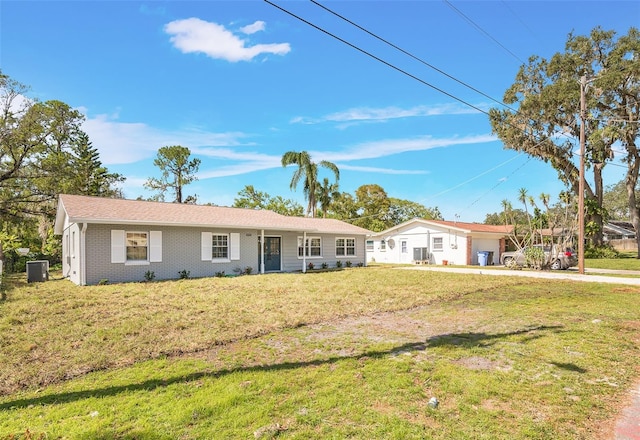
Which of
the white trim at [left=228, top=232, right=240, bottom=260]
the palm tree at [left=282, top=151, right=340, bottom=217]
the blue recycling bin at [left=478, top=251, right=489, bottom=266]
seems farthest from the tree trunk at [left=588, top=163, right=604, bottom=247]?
the white trim at [left=228, top=232, right=240, bottom=260]

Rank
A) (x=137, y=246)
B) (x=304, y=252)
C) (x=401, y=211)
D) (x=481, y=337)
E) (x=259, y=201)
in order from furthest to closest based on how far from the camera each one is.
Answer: (x=401, y=211) → (x=259, y=201) → (x=304, y=252) → (x=137, y=246) → (x=481, y=337)

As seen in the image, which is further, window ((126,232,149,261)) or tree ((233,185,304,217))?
tree ((233,185,304,217))

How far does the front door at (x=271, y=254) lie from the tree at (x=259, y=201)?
19544 millimetres

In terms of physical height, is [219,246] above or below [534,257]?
above

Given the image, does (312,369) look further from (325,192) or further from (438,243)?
(325,192)

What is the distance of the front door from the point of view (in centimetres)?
1956

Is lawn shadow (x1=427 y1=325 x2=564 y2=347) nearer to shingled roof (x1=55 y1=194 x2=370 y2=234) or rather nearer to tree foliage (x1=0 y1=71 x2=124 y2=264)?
shingled roof (x1=55 y1=194 x2=370 y2=234)

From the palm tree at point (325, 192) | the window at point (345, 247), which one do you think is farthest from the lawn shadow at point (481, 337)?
the palm tree at point (325, 192)

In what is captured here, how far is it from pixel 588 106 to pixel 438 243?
15413 mm

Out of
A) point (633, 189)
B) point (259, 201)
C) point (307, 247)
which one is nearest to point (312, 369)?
point (307, 247)

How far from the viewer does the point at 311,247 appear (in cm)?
2195

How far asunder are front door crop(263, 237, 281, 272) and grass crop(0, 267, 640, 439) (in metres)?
10.2

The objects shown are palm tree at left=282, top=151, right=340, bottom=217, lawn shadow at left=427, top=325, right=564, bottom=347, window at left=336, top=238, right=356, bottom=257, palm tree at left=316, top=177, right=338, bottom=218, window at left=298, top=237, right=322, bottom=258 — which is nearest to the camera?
lawn shadow at left=427, top=325, right=564, bottom=347

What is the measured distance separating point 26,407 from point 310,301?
6.80 meters
